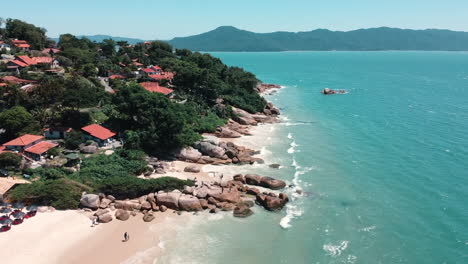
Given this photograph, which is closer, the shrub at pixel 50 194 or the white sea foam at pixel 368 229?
the white sea foam at pixel 368 229

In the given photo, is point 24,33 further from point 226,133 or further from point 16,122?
point 226,133

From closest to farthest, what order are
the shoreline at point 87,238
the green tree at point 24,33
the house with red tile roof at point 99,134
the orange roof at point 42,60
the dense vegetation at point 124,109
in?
the shoreline at point 87,238 → the dense vegetation at point 124,109 → the house with red tile roof at point 99,134 → the orange roof at point 42,60 → the green tree at point 24,33

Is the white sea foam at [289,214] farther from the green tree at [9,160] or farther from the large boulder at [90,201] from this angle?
the green tree at [9,160]

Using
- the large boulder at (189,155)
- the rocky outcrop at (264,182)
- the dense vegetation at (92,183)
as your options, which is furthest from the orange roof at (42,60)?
the rocky outcrop at (264,182)

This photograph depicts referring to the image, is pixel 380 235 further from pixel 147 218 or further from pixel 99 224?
pixel 99 224

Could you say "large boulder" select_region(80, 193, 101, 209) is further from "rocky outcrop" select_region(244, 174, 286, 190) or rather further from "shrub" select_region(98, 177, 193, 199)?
"rocky outcrop" select_region(244, 174, 286, 190)

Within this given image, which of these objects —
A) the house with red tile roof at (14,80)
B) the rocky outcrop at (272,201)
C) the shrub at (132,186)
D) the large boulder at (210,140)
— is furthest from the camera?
the house with red tile roof at (14,80)

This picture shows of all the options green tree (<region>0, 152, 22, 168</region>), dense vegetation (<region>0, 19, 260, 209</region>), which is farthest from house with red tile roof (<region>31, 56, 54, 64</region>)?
green tree (<region>0, 152, 22, 168</region>)
